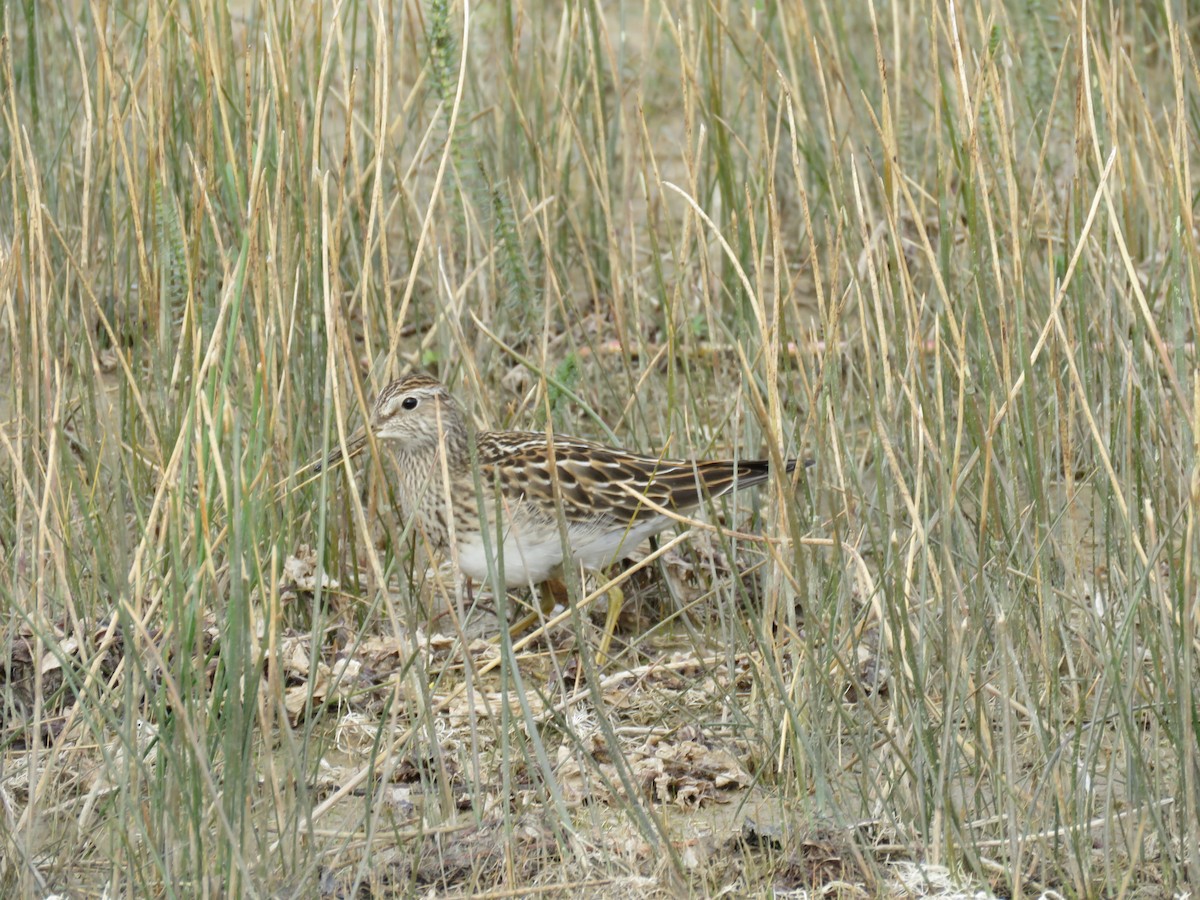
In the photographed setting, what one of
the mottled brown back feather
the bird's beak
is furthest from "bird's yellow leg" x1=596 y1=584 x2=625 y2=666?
the bird's beak

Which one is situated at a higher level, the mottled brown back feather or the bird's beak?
the bird's beak

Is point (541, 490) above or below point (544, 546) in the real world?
above

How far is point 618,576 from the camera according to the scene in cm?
428

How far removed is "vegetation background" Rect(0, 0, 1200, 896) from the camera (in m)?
3.18

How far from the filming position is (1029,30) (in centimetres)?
662

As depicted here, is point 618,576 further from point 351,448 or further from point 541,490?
point 351,448

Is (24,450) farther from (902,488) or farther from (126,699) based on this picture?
(902,488)

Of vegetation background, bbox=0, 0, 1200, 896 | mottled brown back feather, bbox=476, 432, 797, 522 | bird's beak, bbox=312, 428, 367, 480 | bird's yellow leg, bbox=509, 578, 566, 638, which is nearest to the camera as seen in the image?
vegetation background, bbox=0, 0, 1200, 896

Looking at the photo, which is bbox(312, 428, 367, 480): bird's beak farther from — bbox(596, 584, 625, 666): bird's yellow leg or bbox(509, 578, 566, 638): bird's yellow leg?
bbox(596, 584, 625, 666): bird's yellow leg

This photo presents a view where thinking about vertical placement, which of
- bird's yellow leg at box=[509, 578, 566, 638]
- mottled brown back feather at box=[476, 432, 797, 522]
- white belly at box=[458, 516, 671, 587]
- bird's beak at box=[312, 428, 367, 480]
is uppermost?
bird's beak at box=[312, 428, 367, 480]

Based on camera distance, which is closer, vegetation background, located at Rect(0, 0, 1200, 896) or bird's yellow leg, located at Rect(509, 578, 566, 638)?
vegetation background, located at Rect(0, 0, 1200, 896)

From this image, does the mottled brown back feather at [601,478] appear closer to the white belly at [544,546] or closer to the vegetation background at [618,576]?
the white belly at [544,546]

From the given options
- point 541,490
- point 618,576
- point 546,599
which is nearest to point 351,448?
point 541,490

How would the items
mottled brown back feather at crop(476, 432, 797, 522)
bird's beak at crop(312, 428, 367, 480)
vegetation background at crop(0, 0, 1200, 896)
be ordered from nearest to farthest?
1. vegetation background at crop(0, 0, 1200, 896)
2. bird's beak at crop(312, 428, 367, 480)
3. mottled brown back feather at crop(476, 432, 797, 522)
